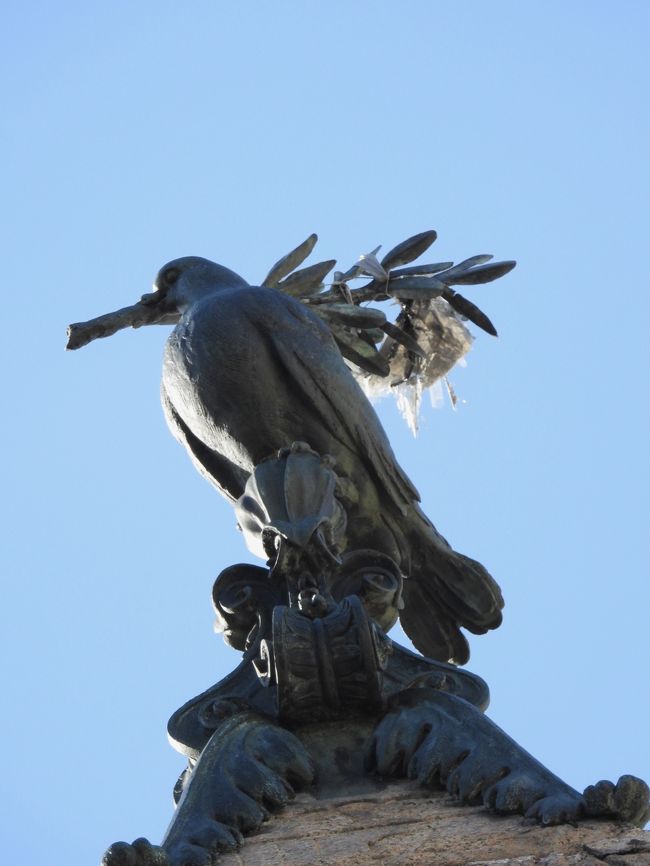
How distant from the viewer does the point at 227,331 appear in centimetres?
576

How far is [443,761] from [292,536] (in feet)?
3.24

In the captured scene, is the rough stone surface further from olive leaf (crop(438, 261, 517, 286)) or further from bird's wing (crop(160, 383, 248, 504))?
olive leaf (crop(438, 261, 517, 286))

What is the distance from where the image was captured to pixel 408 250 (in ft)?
24.8

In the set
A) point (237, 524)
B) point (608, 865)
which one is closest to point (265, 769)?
point (608, 865)

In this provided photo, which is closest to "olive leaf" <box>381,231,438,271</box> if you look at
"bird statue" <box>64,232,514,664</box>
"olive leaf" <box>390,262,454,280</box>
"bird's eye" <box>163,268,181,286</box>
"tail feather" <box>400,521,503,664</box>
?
"olive leaf" <box>390,262,454,280</box>

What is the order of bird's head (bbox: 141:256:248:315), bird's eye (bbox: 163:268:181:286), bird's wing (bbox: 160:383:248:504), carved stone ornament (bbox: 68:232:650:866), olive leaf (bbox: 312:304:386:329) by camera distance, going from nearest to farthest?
carved stone ornament (bbox: 68:232:650:866)
bird's wing (bbox: 160:383:248:504)
bird's head (bbox: 141:256:248:315)
bird's eye (bbox: 163:268:181:286)
olive leaf (bbox: 312:304:386:329)

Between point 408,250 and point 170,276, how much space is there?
119 cm

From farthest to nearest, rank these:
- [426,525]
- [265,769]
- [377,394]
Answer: [377,394]
[426,525]
[265,769]

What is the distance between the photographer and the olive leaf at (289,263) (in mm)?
7043

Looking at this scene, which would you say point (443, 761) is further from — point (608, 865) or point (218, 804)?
point (608, 865)

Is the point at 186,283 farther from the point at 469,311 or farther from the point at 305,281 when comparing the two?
the point at 469,311

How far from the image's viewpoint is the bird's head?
6.44 meters

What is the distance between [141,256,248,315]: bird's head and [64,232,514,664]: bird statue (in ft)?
1.32

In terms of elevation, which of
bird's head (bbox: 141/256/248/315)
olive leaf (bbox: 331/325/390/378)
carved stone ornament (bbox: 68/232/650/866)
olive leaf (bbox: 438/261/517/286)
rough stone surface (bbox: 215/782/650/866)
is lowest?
rough stone surface (bbox: 215/782/650/866)
